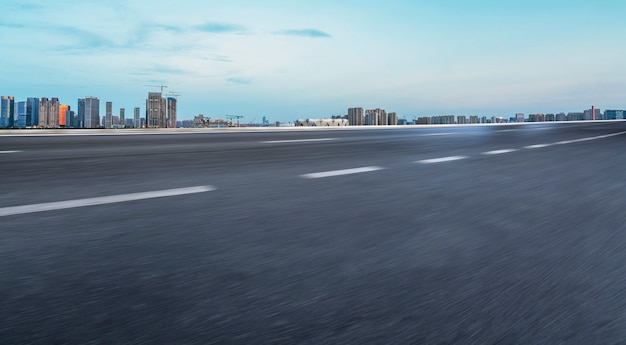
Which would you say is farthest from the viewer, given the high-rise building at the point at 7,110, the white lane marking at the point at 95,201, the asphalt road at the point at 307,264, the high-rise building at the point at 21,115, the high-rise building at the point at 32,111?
the high-rise building at the point at 7,110

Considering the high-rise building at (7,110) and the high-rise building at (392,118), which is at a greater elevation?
the high-rise building at (7,110)

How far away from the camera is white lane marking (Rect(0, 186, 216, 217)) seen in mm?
2738

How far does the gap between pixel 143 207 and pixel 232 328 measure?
6.06 ft

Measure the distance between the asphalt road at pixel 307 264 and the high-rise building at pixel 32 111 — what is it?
322 ft

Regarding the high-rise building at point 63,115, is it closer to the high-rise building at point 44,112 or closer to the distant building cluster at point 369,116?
the high-rise building at point 44,112

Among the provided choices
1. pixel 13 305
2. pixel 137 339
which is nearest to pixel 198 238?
pixel 13 305

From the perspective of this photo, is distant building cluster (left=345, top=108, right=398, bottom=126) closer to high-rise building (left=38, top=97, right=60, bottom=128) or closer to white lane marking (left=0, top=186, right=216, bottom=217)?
high-rise building (left=38, top=97, right=60, bottom=128)

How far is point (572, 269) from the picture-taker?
6.03ft

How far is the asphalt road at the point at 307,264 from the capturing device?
126 centimetres

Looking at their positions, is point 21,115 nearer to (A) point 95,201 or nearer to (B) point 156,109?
(B) point 156,109

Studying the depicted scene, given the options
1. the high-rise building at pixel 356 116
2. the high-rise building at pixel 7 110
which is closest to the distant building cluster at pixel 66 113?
the high-rise building at pixel 7 110

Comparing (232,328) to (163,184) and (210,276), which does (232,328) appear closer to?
(210,276)

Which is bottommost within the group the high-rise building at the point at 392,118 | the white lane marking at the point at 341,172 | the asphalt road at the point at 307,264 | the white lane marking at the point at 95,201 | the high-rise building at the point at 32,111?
the asphalt road at the point at 307,264

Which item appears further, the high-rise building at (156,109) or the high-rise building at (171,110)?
the high-rise building at (171,110)
